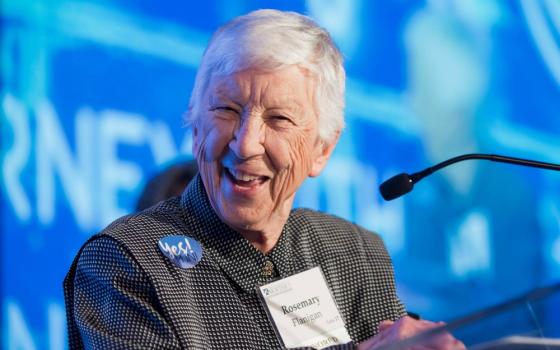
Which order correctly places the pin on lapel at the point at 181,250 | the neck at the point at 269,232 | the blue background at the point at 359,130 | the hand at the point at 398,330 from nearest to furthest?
the hand at the point at 398,330, the pin on lapel at the point at 181,250, the neck at the point at 269,232, the blue background at the point at 359,130

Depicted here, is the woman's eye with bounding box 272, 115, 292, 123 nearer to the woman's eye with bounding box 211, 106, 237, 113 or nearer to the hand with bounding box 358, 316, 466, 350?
the woman's eye with bounding box 211, 106, 237, 113

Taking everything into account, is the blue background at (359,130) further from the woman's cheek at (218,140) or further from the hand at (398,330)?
the hand at (398,330)

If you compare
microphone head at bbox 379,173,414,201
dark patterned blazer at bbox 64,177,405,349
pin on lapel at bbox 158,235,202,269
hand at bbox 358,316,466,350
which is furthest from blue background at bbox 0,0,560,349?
hand at bbox 358,316,466,350

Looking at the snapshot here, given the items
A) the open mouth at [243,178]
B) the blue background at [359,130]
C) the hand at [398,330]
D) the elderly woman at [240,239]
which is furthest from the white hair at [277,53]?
the blue background at [359,130]

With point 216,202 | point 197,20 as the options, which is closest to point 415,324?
point 216,202

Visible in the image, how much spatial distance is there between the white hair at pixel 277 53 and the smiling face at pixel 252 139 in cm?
2

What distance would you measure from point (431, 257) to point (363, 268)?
1.90 meters

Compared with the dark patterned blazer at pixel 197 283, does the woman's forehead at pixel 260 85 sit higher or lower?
higher

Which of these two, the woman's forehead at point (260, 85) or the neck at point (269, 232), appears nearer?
the woman's forehead at point (260, 85)

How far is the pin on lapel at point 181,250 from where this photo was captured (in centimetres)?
167

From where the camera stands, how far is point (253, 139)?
1.69 meters

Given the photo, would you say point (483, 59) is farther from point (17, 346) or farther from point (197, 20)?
point (17, 346)

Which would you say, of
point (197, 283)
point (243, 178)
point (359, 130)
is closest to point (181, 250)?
point (197, 283)

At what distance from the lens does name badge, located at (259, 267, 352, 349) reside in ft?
5.66
